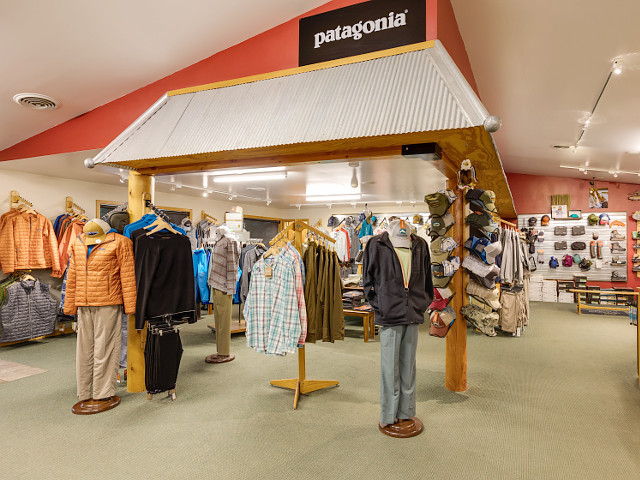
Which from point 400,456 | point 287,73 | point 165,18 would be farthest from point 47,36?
point 400,456

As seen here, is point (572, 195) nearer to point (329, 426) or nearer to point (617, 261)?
point (617, 261)

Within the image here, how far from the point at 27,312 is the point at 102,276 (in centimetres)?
361

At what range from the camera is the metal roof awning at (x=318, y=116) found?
108 inches

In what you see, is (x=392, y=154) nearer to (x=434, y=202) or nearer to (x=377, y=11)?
(x=434, y=202)

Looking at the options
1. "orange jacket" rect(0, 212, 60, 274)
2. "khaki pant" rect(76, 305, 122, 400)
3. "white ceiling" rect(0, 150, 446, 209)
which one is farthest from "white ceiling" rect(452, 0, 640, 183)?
"orange jacket" rect(0, 212, 60, 274)

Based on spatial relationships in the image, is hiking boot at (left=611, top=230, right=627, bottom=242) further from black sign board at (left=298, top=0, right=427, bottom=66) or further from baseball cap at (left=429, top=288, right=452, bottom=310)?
black sign board at (left=298, top=0, right=427, bottom=66)

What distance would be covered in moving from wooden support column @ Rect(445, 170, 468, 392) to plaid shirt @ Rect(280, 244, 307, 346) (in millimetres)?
1630

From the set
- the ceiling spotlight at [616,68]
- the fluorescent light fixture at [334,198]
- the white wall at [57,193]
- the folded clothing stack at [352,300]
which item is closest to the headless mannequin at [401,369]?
the ceiling spotlight at [616,68]

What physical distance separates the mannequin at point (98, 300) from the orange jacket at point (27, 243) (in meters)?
3.49

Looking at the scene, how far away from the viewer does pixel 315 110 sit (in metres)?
3.13

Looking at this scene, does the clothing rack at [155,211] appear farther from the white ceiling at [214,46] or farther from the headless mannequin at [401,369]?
the headless mannequin at [401,369]

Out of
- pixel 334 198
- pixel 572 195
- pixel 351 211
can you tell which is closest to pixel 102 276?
pixel 334 198

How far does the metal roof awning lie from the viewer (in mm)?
2752

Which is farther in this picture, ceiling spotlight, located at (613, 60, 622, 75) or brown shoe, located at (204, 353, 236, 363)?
brown shoe, located at (204, 353, 236, 363)
